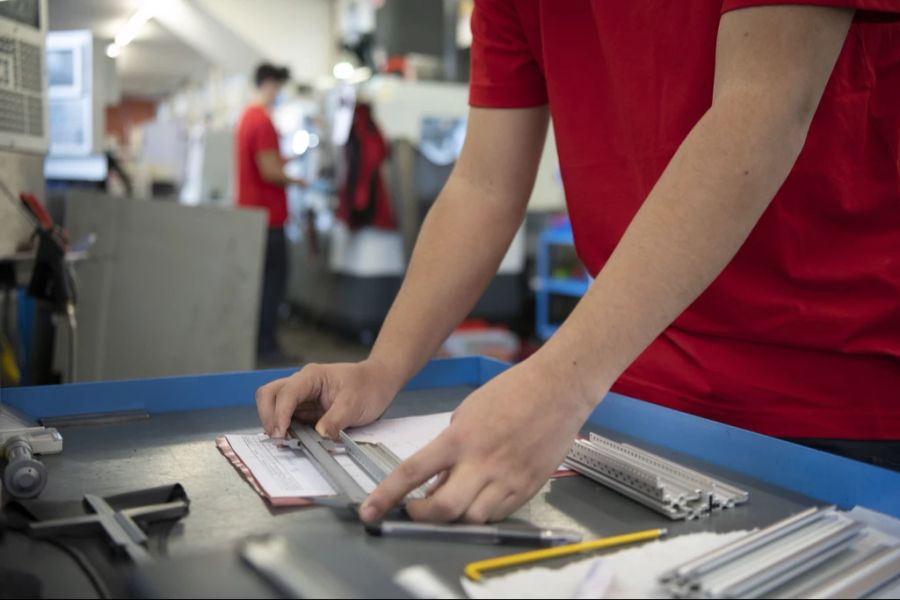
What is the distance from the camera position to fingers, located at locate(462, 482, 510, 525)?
21.6 inches

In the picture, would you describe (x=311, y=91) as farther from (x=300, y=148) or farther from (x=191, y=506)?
(x=191, y=506)

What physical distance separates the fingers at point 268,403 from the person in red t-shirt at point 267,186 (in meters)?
3.51

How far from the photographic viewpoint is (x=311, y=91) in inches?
238

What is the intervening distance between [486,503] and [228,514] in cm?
19

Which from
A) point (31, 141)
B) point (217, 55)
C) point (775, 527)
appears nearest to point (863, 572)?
point (775, 527)

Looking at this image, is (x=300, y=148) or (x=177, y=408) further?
(x=300, y=148)

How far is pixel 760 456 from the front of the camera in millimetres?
696

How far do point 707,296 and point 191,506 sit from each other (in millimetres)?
511

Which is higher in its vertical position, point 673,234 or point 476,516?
point 673,234

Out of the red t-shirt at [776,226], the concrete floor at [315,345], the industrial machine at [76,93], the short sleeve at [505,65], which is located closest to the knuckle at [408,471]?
the red t-shirt at [776,226]

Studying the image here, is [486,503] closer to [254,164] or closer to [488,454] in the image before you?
[488,454]

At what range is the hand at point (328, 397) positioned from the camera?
2.54ft

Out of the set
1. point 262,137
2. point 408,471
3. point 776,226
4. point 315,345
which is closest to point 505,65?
point 776,226

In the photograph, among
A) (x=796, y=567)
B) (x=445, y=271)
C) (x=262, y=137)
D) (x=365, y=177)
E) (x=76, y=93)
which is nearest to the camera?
(x=796, y=567)
